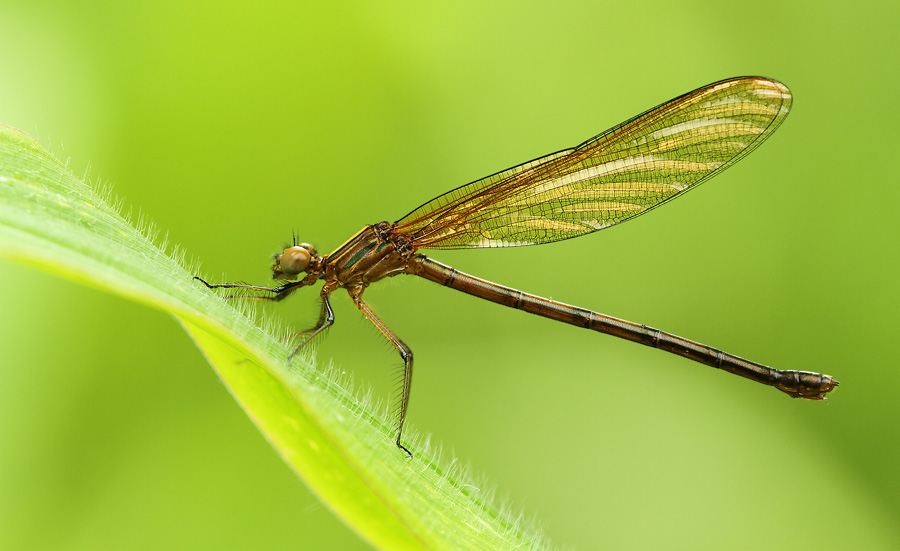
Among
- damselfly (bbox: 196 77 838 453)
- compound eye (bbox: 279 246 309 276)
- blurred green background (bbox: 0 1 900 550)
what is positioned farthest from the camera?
damselfly (bbox: 196 77 838 453)

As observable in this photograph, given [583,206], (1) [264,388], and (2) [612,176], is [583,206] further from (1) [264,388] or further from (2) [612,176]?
(1) [264,388]

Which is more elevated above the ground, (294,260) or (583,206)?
(583,206)

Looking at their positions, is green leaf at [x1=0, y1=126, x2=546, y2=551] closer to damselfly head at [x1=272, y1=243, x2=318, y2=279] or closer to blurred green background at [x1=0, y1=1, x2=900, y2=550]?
blurred green background at [x1=0, y1=1, x2=900, y2=550]

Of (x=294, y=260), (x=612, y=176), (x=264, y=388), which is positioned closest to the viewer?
(x=264, y=388)

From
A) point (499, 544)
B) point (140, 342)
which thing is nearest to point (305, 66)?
point (140, 342)

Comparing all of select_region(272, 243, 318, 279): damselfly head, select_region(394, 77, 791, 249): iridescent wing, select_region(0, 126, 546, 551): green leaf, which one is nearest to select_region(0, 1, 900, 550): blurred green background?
select_region(272, 243, 318, 279): damselfly head

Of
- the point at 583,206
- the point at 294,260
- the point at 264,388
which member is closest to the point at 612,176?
the point at 583,206

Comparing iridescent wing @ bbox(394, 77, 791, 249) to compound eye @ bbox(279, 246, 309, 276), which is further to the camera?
iridescent wing @ bbox(394, 77, 791, 249)
